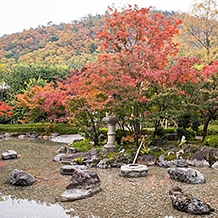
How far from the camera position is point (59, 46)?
44.2 metres

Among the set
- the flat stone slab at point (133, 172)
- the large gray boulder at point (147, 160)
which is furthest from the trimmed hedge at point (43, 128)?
the flat stone slab at point (133, 172)

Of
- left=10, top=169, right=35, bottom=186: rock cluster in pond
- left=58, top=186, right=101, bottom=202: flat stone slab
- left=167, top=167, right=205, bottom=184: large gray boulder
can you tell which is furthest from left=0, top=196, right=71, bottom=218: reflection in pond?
left=167, top=167, right=205, bottom=184: large gray boulder

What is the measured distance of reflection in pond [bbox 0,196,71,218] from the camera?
225 inches

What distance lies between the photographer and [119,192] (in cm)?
700

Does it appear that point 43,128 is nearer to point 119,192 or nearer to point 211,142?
point 211,142

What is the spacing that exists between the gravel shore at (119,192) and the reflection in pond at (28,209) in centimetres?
18

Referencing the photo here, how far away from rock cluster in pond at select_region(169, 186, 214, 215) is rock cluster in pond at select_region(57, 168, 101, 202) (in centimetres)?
189

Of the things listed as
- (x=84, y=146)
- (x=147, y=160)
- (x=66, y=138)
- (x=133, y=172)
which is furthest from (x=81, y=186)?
(x=66, y=138)

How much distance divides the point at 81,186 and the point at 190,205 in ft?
8.20

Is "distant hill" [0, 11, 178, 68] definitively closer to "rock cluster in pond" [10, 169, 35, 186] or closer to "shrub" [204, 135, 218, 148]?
"shrub" [204, 135, 218, 148]

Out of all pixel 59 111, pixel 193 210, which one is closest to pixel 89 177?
pixel 193 210

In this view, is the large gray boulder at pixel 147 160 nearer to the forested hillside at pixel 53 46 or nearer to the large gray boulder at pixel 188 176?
the large gray boulder at pixel 188 176

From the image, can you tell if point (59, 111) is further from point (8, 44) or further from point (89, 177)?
point (8, 44)

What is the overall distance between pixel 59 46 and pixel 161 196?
131 feet
